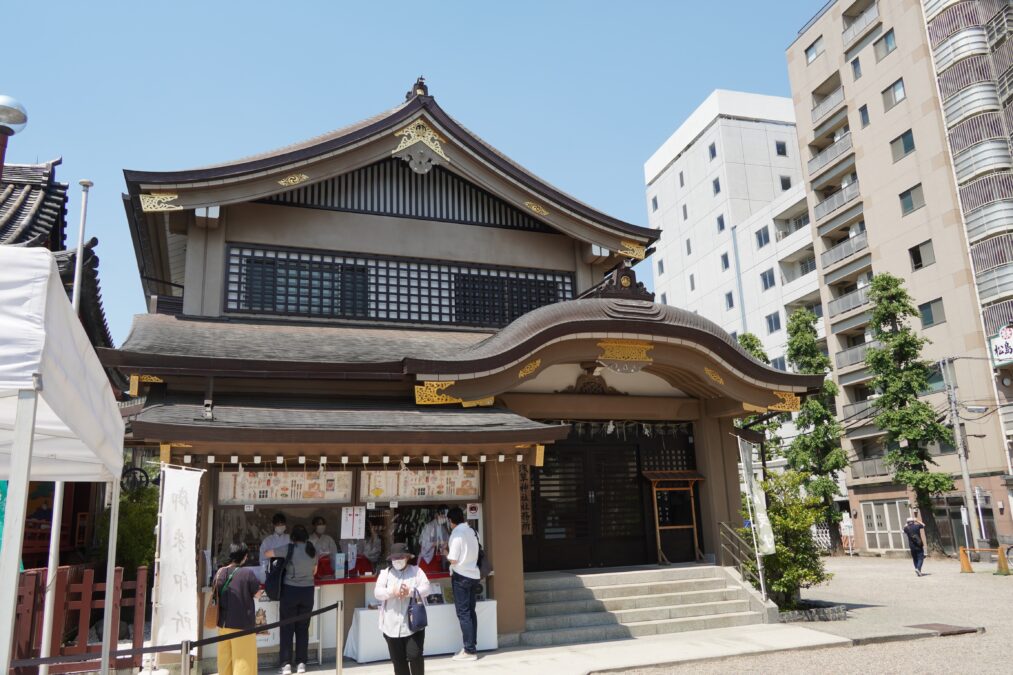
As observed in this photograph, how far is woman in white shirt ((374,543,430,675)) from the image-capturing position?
7863 millimetres

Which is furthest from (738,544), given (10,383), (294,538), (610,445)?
(10,383)

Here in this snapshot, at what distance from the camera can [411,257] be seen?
15742 mm

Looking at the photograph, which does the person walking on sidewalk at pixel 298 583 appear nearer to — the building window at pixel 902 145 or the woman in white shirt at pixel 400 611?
the woman in white shirt at pixel 400 611

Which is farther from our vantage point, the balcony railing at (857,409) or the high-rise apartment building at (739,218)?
the high-rise apartment building at (739,218)

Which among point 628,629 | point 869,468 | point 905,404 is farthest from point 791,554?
point 869,468

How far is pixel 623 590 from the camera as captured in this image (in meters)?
13.2

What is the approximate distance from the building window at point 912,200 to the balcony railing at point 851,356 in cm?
718

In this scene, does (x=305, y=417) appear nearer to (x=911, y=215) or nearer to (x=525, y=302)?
(x=525, y=302)

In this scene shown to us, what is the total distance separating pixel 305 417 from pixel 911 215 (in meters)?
36.2

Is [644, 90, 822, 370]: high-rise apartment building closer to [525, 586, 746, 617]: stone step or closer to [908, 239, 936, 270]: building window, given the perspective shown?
[908, 239, 936, 270]: building window

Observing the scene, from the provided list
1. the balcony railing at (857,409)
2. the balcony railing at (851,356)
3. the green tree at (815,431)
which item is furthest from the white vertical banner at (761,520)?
the balcony railing at (851,356)

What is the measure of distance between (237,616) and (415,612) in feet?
7.39

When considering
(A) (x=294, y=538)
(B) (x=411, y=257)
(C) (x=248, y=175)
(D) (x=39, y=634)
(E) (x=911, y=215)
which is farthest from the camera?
(E) (x=911, y=215)

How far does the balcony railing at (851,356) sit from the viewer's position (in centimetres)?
4081
